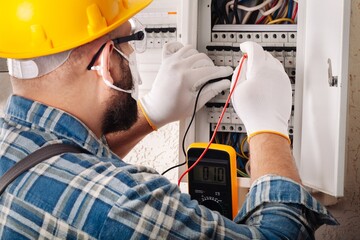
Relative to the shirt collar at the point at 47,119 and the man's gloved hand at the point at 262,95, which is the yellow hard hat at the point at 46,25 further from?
the man's gloved hand at the point at 262,95

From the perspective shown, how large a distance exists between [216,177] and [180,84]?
264 mm

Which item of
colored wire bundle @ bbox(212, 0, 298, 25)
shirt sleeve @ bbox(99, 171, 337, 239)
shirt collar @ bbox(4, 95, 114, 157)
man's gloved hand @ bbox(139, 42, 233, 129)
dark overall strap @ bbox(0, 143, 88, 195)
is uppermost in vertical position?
colored wire bundle @ bbox(212, 0, 298, 25)

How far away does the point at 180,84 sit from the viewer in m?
1.26

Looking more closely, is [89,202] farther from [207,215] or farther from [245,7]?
[245,7]

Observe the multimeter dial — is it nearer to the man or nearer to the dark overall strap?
the man

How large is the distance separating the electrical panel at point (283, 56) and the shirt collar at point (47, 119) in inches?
15.3

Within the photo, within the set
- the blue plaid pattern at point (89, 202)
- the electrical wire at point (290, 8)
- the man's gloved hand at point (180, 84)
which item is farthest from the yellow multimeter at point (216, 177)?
the electrical wire at point (290, 8)

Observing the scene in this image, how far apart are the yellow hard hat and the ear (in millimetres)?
43

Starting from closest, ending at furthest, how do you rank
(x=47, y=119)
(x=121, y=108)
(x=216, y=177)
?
1. (x=47, y=119)
2. (x=121, y=108)
3. (x=216, y=177)

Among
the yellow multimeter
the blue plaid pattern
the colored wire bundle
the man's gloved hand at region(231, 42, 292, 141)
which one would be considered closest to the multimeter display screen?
the yellow multimeter

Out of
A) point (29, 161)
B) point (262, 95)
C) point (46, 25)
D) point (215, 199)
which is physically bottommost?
point (215, 199)

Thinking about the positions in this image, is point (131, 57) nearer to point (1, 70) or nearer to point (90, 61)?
point (90, 61)

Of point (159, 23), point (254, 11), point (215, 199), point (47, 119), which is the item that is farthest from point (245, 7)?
point (47, 119)

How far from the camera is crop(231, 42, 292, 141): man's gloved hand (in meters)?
1.09
